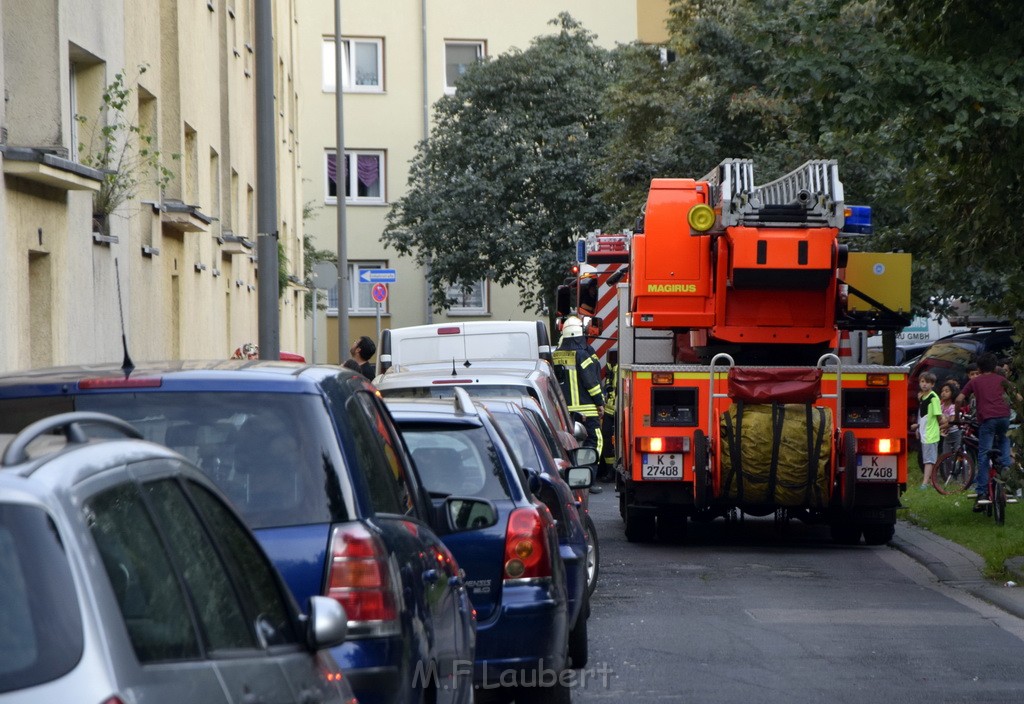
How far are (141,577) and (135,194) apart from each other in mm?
13550

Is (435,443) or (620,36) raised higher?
(620,36)

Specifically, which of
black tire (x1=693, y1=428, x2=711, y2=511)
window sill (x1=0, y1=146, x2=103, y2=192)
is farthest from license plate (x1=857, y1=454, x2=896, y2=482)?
window sill (x1=0, y1=146, x2=103, y2=192)

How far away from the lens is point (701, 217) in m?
14.6

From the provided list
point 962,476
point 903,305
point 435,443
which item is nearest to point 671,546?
point 903,305

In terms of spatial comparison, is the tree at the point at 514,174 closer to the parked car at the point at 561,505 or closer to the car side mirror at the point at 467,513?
the parked car at the point at 561,505

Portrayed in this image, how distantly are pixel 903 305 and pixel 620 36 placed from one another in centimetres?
3487

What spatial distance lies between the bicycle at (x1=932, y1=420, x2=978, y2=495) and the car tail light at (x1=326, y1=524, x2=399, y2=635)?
52.4ft

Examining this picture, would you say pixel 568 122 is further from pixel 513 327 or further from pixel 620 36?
pixel 513 327

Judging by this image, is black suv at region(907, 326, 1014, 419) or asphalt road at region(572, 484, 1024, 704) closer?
asphalt road at region(572, 484, 1024, 704)

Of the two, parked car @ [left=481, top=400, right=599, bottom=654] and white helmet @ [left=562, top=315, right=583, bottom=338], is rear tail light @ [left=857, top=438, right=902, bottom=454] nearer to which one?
white helmet @ [left=562, top=315, right=583, bottom=338]

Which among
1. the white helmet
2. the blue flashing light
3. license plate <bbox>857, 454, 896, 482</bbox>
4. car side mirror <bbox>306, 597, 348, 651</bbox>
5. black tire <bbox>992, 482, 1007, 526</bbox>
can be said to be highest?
the blue flashing light

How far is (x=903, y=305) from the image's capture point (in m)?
15.2

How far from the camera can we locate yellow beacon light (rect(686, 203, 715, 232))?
14531 millimetres

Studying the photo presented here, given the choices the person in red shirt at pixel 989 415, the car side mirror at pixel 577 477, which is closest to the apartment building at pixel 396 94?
the person in red shirt at pixel 989 415
